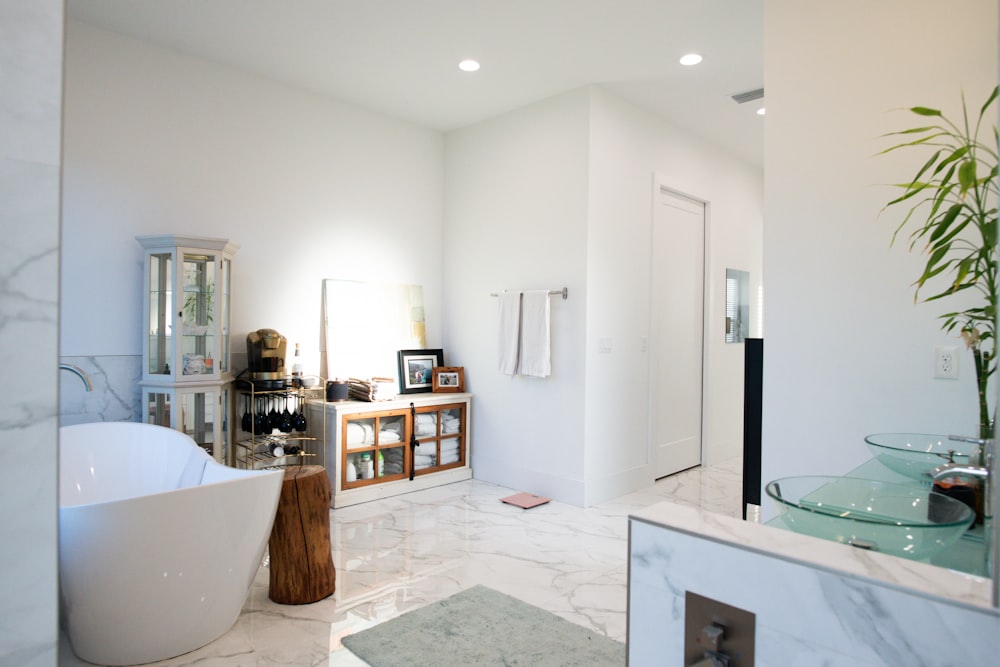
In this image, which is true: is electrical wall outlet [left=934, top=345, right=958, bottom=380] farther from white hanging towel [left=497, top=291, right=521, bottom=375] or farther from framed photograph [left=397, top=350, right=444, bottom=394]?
framed photograph [left=397, top=350, right=444, bottom=394]

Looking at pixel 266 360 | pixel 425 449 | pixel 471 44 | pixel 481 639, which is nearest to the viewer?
pixel 481 639

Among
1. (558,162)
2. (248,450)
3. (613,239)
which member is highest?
(558,162)

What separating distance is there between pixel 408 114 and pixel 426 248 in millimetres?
Answer: 1065

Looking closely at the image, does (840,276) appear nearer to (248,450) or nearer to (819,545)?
(819,545)

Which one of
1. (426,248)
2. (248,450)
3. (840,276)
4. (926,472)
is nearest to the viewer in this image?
(926,472)

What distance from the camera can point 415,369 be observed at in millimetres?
4699

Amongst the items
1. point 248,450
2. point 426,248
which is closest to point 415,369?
point 426,248

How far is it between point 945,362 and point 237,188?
13.0 ft

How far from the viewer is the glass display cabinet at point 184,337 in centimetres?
333

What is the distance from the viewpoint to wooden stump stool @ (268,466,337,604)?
2594mm

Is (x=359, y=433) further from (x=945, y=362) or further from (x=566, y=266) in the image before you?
(x=945, y=362)

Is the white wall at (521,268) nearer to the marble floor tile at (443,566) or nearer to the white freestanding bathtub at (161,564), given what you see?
the marble floor tile at (443,566)

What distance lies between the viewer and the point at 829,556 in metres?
0.87

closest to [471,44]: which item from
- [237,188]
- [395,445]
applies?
[237,188]
